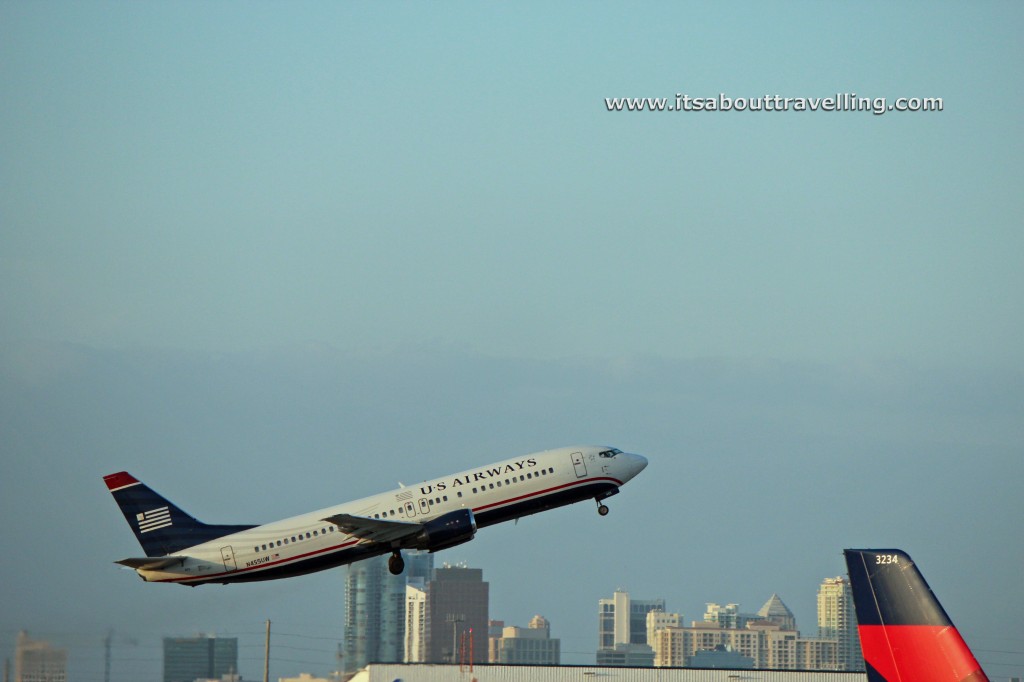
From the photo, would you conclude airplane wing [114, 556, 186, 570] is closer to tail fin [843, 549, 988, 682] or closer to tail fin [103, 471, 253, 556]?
tail fin [103, 471, 253, 556]

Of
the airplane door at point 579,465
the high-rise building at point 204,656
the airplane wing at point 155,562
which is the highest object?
the airplane door at point 579,465

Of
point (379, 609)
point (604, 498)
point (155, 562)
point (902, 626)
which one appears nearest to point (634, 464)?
point (604, 498)

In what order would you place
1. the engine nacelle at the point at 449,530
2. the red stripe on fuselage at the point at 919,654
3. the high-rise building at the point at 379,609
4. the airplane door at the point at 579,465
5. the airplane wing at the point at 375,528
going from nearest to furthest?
the red stripe on fuselage at the point at 919,654 < the airplane wing at the point at 375,528 < the engine nacelle at the point at 449,530 < the airplane door at the point at 579,465 < the high-rise building at the point at 379,609

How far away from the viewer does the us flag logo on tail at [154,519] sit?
69.6 metres

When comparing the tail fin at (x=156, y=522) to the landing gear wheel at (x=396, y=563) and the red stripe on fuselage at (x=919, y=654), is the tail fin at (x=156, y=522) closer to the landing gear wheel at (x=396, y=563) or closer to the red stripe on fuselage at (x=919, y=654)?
the landing gear wheel at (x=396, y=563)

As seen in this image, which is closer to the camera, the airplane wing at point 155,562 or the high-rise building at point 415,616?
the airplane wing at point 155,562

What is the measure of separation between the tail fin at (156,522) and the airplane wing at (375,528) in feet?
19.0

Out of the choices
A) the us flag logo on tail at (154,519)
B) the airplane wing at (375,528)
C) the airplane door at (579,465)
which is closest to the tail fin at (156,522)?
the us flag logo on tail at (154,519)

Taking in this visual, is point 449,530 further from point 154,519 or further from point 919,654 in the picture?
point 919,654

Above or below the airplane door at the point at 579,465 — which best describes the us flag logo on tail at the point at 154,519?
below

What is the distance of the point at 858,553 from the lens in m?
34.7

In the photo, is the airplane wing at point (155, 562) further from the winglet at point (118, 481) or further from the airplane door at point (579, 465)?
the airplane door at point (579, 465)

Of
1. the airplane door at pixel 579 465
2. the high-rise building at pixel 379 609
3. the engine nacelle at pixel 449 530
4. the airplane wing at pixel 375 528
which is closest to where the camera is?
the airplane wing at pixel 375 528

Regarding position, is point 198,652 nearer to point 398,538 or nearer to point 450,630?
point 398,538
